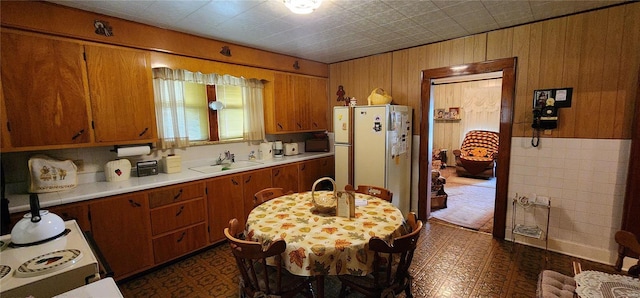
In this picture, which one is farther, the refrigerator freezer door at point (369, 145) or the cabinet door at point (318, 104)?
the cabinet door at point (318, 104)

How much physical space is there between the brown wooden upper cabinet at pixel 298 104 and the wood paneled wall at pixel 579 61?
6.72 ft

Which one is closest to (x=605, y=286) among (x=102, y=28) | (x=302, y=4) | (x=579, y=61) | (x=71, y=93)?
(x=579, y=61)

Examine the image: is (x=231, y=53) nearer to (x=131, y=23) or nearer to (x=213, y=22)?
(x=213, y=22)

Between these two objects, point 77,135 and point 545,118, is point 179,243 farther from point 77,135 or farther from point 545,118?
point 545,118

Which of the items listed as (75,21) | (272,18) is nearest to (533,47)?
(272,18)

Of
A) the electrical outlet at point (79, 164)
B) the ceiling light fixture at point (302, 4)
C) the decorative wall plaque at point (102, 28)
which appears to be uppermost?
the decorative wall plaque at point (102, 28)

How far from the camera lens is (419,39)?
334 cm

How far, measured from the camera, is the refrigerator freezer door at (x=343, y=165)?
384cm

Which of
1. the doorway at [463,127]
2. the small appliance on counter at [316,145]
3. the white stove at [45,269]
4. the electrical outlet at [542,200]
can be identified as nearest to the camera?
the white stove at [45,269]

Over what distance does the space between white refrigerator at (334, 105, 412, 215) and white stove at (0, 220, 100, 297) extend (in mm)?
2927

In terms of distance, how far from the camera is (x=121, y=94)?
8.39ft

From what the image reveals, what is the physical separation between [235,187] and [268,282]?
170 cm

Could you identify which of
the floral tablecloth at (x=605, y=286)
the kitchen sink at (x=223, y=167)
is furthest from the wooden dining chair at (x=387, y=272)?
the kitchen sink at (x=223, y=167)

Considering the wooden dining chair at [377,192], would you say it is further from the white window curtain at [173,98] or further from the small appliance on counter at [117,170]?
the small appliance on counter at [117,170]
